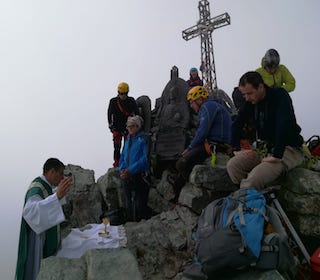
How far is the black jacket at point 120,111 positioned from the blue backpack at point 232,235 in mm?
6186

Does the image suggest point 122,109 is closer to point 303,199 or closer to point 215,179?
point 215,179

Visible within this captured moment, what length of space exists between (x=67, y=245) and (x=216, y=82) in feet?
47.5

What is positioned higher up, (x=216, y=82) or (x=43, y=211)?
(x=216, y=82)

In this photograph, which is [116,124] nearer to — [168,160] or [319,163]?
[168,160]

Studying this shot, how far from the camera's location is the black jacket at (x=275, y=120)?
4402 mm

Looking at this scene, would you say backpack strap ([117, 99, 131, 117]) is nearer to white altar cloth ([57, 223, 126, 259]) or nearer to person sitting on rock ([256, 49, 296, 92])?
person sitting on rock ([256, 49, 296, 92])

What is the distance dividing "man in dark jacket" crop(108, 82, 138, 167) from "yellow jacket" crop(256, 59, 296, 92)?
3969 mm

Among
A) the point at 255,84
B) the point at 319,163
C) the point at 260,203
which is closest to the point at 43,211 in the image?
the point at 260,203

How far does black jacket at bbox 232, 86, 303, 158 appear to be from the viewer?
4.40 m

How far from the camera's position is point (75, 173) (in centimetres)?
996

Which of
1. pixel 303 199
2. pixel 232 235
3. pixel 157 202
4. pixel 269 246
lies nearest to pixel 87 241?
pixel 232 235

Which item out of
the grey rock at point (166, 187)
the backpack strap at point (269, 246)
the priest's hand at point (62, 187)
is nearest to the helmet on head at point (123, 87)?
the grey rock at point (166, 187)

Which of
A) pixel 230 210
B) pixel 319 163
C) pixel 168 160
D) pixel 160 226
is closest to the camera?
pixel 230 210

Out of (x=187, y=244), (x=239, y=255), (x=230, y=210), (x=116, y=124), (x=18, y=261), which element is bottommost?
(x=187, y=244)
